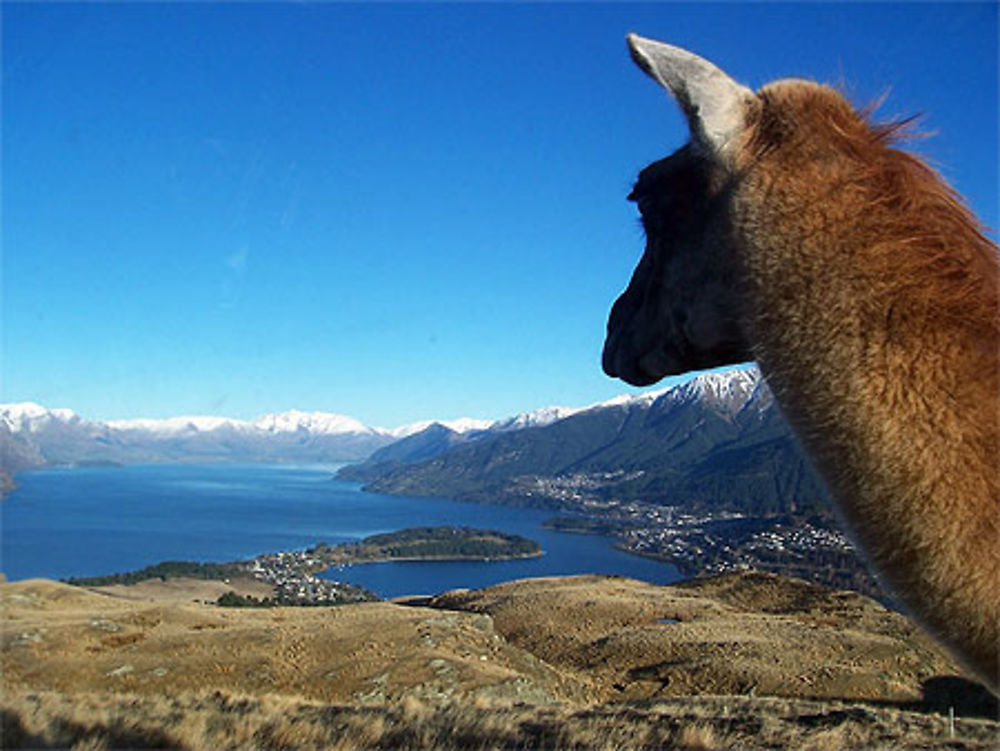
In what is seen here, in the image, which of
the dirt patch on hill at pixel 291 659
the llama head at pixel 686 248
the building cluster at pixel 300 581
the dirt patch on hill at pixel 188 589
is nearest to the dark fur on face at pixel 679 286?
the llama head at pixel 686 248

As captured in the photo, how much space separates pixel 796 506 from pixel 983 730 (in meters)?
185

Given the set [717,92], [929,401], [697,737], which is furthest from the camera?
[697,737]

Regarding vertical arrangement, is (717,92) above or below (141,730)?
above

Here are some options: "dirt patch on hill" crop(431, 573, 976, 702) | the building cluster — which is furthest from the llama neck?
the building cluster

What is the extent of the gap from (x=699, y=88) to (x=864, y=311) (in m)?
0.89

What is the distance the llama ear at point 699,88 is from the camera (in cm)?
232

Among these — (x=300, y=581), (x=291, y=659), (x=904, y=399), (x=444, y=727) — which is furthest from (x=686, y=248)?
(x=300, y=581)

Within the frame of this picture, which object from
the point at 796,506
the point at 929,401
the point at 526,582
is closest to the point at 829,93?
the point at 929,401

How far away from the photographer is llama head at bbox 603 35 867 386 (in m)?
2.41

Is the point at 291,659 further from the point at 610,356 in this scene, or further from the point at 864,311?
the point at 864,311

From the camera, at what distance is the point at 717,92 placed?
2.40m

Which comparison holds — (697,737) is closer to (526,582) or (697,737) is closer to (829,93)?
(829,93)

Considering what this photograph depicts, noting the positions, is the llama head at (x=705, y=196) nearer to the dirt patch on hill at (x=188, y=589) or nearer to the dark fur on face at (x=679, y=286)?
the dark fur on face at (x=679, y=286)

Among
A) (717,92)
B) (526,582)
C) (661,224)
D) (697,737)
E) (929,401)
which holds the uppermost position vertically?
(717,92)
